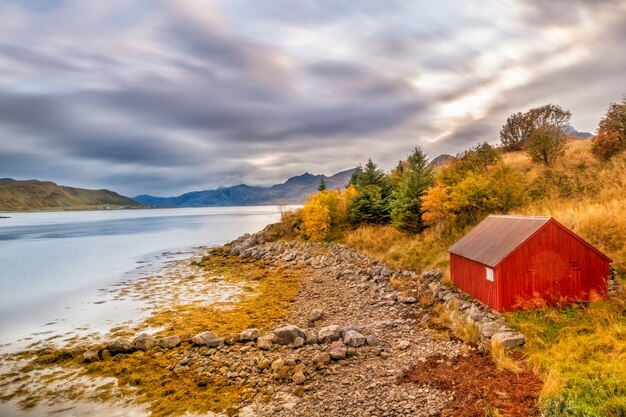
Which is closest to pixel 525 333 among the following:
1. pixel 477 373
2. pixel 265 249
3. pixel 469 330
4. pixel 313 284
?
pixel 469 330

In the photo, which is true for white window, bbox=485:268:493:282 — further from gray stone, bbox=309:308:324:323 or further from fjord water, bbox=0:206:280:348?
fjord water, bbox=0:206:280:348

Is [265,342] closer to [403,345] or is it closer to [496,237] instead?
[403,345]

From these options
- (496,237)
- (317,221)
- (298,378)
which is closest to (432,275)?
(496,237)

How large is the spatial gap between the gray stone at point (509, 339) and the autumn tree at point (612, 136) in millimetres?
27871

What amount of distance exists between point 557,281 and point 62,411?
19746 mm

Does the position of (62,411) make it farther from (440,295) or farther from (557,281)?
(557,281)

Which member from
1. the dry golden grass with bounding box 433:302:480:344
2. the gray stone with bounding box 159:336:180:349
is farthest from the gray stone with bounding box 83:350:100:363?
the dry golden grass with bounding box 433:302:480:344

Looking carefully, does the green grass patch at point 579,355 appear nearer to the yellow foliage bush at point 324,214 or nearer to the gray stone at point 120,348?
the gray stone at point 120,348

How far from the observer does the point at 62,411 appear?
12.3m

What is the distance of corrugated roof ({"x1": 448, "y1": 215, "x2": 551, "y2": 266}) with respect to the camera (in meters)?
16.0

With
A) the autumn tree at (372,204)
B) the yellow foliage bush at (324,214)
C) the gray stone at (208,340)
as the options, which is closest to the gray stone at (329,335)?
the gray stone at (208,340)

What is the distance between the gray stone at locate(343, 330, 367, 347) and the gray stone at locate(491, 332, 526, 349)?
200 inches

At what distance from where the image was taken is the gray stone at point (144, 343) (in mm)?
17111

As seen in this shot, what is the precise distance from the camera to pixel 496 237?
17969 millimetres
